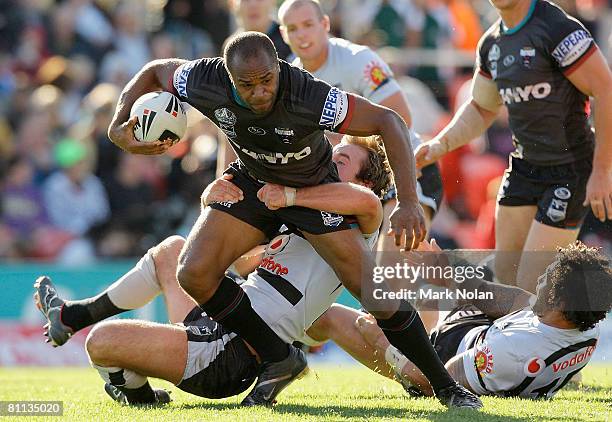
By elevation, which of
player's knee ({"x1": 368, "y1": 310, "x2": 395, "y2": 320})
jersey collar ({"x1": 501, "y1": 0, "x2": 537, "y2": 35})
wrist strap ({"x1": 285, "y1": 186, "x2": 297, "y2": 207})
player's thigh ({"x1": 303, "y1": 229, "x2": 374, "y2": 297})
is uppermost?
jersey collar ({"x1": 501, "y1": 0, "x2": 537, "y2": 35})

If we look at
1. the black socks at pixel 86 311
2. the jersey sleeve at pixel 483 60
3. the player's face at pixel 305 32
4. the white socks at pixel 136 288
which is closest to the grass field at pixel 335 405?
the black socks at pixel 86 311

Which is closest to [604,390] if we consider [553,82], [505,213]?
[505,213]

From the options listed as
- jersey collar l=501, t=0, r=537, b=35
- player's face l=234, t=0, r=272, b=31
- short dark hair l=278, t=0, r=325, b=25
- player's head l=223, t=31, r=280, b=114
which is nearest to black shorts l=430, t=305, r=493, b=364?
player's head l=223, t=31, r=280, b=114

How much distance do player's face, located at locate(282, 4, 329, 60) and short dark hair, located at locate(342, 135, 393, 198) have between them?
1.89 metres

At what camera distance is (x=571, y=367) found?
6199mm

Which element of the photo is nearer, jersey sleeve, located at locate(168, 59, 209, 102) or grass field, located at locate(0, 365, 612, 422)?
grass field, located at locate(0, 365, 612, 422)

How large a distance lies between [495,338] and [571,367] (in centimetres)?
44

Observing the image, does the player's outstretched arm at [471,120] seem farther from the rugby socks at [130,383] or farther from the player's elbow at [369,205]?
the rugby socks at [130,383]

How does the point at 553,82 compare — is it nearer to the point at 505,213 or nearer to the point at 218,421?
the point at 505,213

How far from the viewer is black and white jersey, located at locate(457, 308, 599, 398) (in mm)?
6168

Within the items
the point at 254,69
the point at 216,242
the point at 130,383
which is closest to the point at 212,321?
the point at 216,242

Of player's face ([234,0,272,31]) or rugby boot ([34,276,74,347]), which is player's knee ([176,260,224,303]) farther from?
player's face ([234,0,272,31])

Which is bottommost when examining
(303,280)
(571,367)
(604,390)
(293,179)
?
(604,390)

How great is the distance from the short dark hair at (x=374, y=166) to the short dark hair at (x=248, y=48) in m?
1.27
